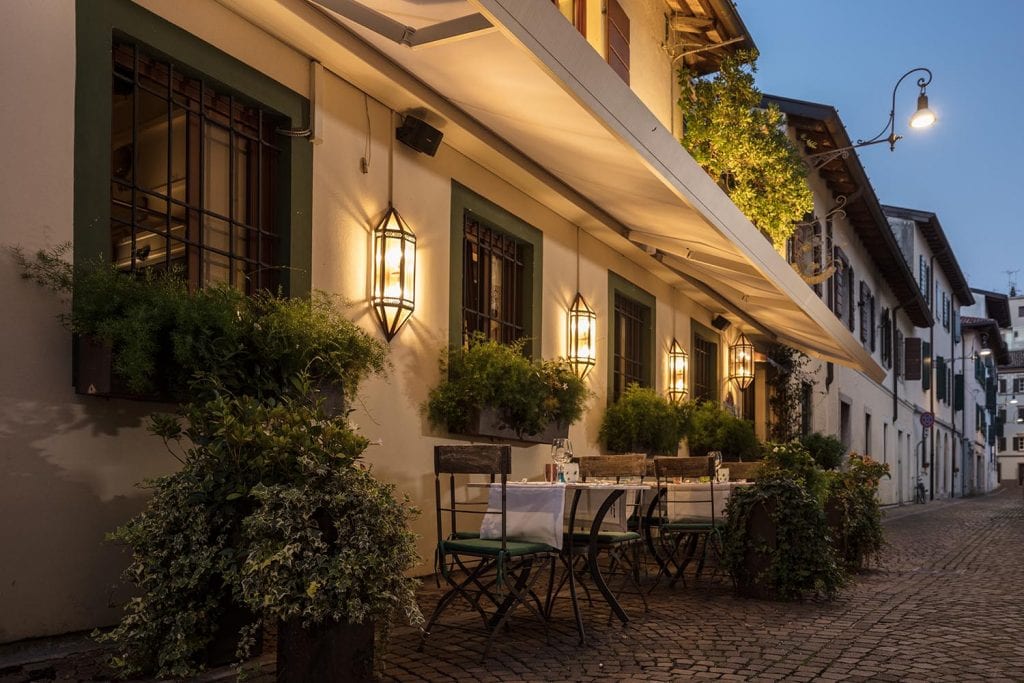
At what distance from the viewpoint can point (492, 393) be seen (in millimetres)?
7590

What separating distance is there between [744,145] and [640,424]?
4011 mm

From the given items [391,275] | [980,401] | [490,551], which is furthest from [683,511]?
[980,401]

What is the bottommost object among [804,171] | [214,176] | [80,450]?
[80,450]

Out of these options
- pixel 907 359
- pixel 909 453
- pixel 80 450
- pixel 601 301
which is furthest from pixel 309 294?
pixel 909 453

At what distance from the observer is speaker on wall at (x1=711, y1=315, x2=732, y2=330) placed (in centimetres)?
1504

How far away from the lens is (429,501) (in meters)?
7.32

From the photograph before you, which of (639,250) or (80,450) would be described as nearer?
(80,450)

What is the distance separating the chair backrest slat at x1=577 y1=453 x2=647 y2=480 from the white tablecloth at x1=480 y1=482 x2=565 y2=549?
4.79ft

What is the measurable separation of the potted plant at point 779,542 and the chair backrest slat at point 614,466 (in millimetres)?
793

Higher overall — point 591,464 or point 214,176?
point 214,176

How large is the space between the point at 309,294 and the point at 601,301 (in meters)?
5.11

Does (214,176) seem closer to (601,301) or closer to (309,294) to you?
(309,294)

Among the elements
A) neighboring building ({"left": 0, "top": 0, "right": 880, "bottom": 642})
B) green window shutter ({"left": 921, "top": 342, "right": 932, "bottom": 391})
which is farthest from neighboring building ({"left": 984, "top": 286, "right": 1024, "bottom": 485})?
neighboring building ({"left": 0, "top": 0, "right": 880, "bottom": 642})

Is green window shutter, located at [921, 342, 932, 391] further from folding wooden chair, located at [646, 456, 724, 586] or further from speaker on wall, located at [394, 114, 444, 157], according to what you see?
speaker on wall, located at [394, 114, 444, 157]
